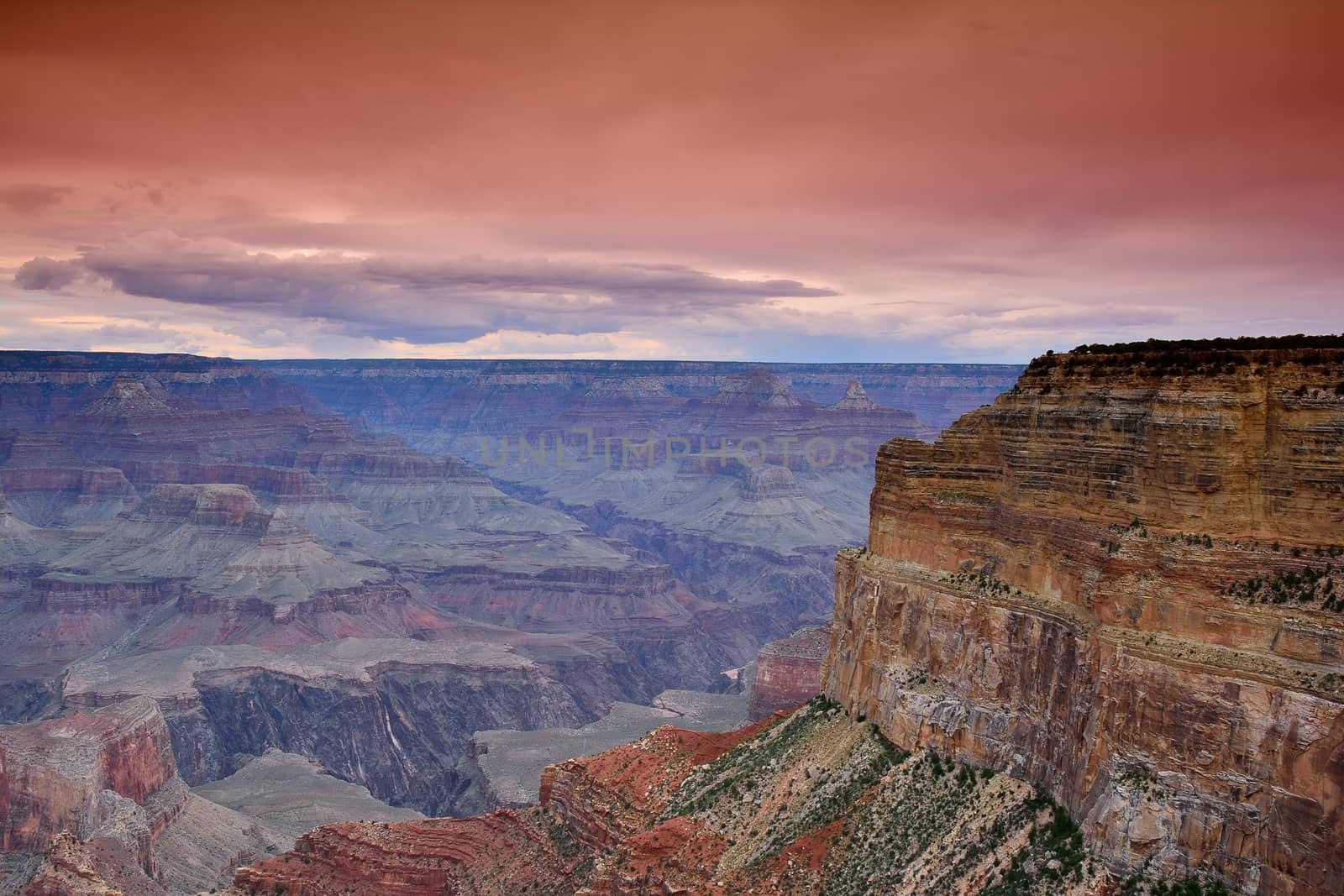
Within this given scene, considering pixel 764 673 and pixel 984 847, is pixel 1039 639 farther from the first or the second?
pixel 764 673

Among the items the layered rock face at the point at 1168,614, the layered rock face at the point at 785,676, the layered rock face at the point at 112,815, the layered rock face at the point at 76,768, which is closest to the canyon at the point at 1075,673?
the layered rock face at the point at 1168,614

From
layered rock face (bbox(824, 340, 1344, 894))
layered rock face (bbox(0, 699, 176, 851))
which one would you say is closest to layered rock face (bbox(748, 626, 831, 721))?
layered rock face (bbox(0, 699, 176, 851))

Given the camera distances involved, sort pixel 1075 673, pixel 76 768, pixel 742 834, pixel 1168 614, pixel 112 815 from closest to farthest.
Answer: pixel 1168 614, pixel 1075 673, pixel 742 834, pixel 112 815, pixel 76 768

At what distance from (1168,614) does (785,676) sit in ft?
271

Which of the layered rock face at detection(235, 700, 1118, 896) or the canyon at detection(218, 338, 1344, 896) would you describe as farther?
the layered rock face at detection(235, 700, 1118, 896)

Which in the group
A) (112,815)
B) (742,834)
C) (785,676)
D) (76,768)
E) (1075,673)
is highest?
(1075,673)

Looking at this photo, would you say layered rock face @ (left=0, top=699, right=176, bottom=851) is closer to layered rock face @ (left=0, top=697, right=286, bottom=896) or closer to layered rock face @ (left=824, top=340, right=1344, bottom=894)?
layered rock face @ (left=0, top=697, right=286, bottom=896)

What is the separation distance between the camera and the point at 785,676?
11700cm

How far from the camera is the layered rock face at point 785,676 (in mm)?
115938

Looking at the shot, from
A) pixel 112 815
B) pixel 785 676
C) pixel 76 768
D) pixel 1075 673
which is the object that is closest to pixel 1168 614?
pixel 1075 673

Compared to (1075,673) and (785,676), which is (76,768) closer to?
(785,676)

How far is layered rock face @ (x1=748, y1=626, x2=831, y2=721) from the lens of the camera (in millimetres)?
115938

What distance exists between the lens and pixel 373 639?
183 m

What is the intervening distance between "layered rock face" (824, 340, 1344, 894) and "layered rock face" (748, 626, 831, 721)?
69466 mm
